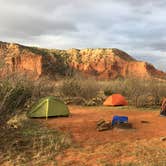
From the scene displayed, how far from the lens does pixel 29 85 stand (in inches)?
339

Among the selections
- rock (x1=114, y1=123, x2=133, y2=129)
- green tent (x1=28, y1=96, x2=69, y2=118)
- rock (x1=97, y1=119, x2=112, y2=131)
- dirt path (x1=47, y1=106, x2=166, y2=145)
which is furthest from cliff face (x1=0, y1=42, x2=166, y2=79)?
rock (x1=114, y1=123, x2=133, y2=129)

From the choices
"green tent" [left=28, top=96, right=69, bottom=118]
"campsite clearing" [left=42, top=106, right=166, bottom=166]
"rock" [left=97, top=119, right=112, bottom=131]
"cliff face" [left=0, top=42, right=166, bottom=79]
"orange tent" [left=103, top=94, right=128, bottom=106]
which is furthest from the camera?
"cliff face" [left=0, top=42, right=166, bottom=79]

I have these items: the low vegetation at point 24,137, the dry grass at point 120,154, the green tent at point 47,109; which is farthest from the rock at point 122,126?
the green tent at point 47,109

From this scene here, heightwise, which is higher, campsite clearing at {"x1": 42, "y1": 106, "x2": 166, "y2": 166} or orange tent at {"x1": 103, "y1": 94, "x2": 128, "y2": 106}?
orange tent at {"x1": 103, "y1": 94, "x2": 128, "y2": 106}

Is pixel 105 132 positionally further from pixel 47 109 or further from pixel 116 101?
pixel 116 101

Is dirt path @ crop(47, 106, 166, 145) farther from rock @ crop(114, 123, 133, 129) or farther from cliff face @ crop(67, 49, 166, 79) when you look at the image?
cliff face @ crop(67, 49, 166, 79)

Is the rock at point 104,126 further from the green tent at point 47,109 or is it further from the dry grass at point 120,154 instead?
the green tent at point 47,109

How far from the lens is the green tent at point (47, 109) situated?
12.7 m

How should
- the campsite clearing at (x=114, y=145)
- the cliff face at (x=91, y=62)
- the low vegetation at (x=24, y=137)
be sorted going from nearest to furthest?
the campsite clearing at (x=114, y=145)
the low vegetation at (x=24, y=137)
the cliff face at (x=91, y=62)

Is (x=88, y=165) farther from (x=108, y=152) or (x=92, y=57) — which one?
(x=92, y=57)

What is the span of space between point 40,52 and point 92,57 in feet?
33.8

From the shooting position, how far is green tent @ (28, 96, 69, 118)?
1266cm

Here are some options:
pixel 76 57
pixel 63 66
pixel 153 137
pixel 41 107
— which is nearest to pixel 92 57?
pixel 76 57

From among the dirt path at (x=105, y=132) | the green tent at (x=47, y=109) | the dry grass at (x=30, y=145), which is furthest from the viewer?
the green tent at (x=47, y=109)
